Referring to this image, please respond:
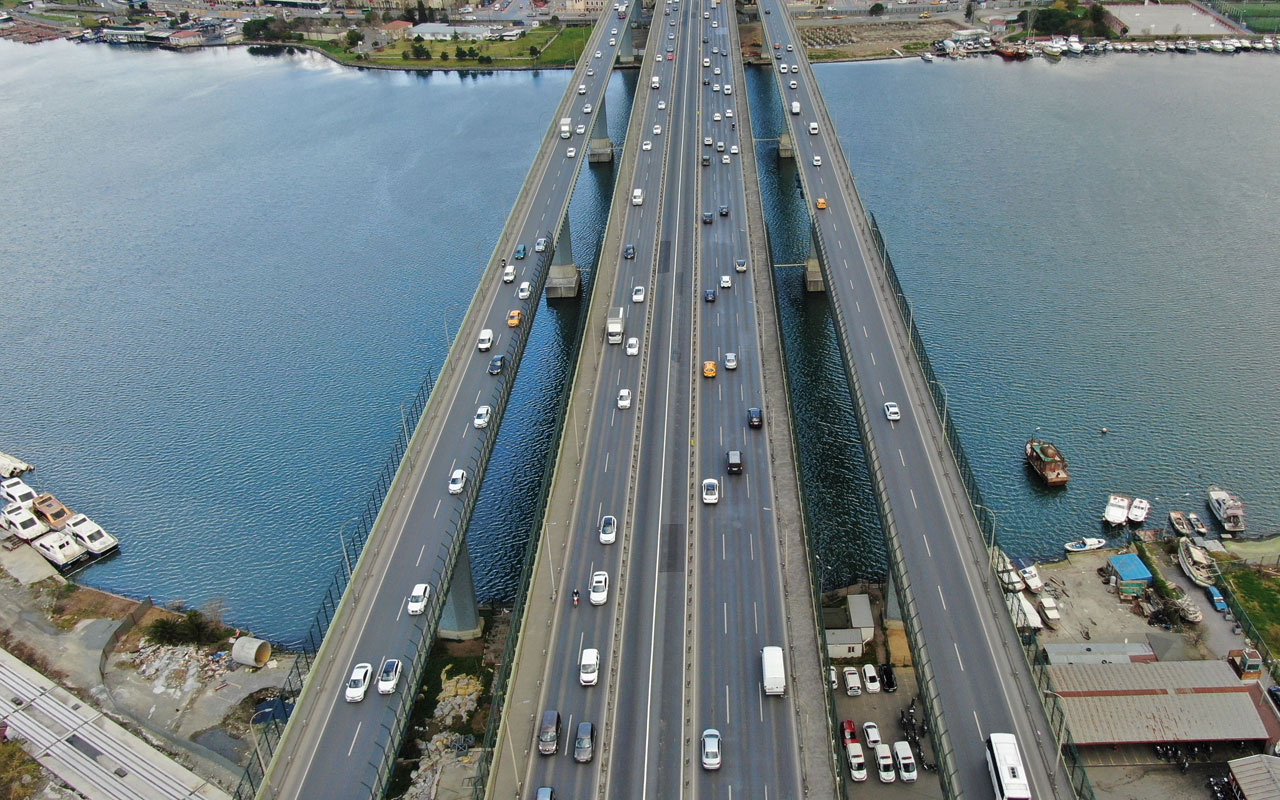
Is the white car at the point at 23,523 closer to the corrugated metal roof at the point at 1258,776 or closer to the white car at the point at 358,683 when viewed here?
the white car at the point at 358,683

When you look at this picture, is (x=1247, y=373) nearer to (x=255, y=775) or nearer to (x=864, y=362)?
(x=864, y=362)

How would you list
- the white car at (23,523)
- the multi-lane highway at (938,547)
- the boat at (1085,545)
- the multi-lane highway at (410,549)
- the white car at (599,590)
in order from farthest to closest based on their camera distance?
1. the white car at (23,523)
2. the boat at (1085,545)
3. the white car at (599,590)
4. the multi-lane highway at (410,549)
5. the multi-lane highway at (938,547)

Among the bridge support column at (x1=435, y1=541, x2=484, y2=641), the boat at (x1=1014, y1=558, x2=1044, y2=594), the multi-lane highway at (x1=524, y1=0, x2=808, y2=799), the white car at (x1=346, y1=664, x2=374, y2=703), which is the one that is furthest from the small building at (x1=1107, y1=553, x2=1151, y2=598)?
the white car at (x1=346, y1=664, x2=374, y2=703)

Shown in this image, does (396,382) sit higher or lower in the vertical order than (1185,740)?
higher

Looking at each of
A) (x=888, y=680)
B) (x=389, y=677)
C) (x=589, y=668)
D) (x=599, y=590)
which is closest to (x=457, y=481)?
(x=599, y=590)

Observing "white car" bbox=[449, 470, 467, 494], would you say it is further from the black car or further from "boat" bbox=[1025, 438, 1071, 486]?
"boat" bbox=[1025, 438, 1071, 486]

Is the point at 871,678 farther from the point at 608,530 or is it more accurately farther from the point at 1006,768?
the point at 1006,768

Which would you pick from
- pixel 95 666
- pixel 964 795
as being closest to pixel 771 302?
pixel 964 795

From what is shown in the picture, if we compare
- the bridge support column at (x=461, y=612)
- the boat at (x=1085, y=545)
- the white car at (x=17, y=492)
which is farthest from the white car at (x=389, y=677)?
the white car at (x=17, y=492)
